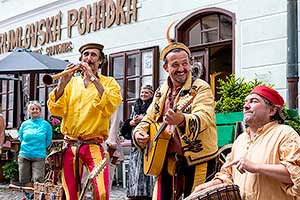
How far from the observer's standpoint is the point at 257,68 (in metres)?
9.08

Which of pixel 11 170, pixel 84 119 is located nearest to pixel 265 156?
pixel 84 119

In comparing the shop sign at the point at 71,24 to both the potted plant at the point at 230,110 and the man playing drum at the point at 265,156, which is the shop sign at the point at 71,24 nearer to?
the potted plant at the point at 230,110

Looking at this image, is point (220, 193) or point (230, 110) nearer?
point (220, 193)

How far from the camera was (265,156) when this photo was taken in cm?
331

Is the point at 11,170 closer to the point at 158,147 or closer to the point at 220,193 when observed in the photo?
the point at 158,147

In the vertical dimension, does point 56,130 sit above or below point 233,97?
below

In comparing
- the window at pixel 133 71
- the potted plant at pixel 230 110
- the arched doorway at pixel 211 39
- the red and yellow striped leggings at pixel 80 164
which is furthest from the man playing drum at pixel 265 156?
the window at pixel 133 71

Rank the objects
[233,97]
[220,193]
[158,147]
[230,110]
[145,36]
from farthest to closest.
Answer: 1. [145,36]
2. [233,97]
3. [230,110]
4. [158,147]
5. [220,193]

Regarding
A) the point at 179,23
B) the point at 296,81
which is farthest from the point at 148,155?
the point at 179,23

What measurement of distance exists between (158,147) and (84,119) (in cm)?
114

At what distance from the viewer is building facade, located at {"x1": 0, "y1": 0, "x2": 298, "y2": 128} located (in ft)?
29.5

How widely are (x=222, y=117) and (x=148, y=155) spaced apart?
2.28m

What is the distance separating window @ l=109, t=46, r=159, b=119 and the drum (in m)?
7.53

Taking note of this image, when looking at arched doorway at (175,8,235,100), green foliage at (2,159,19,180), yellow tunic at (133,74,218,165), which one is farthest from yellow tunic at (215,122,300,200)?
green foliage at (2,159,19,180)
